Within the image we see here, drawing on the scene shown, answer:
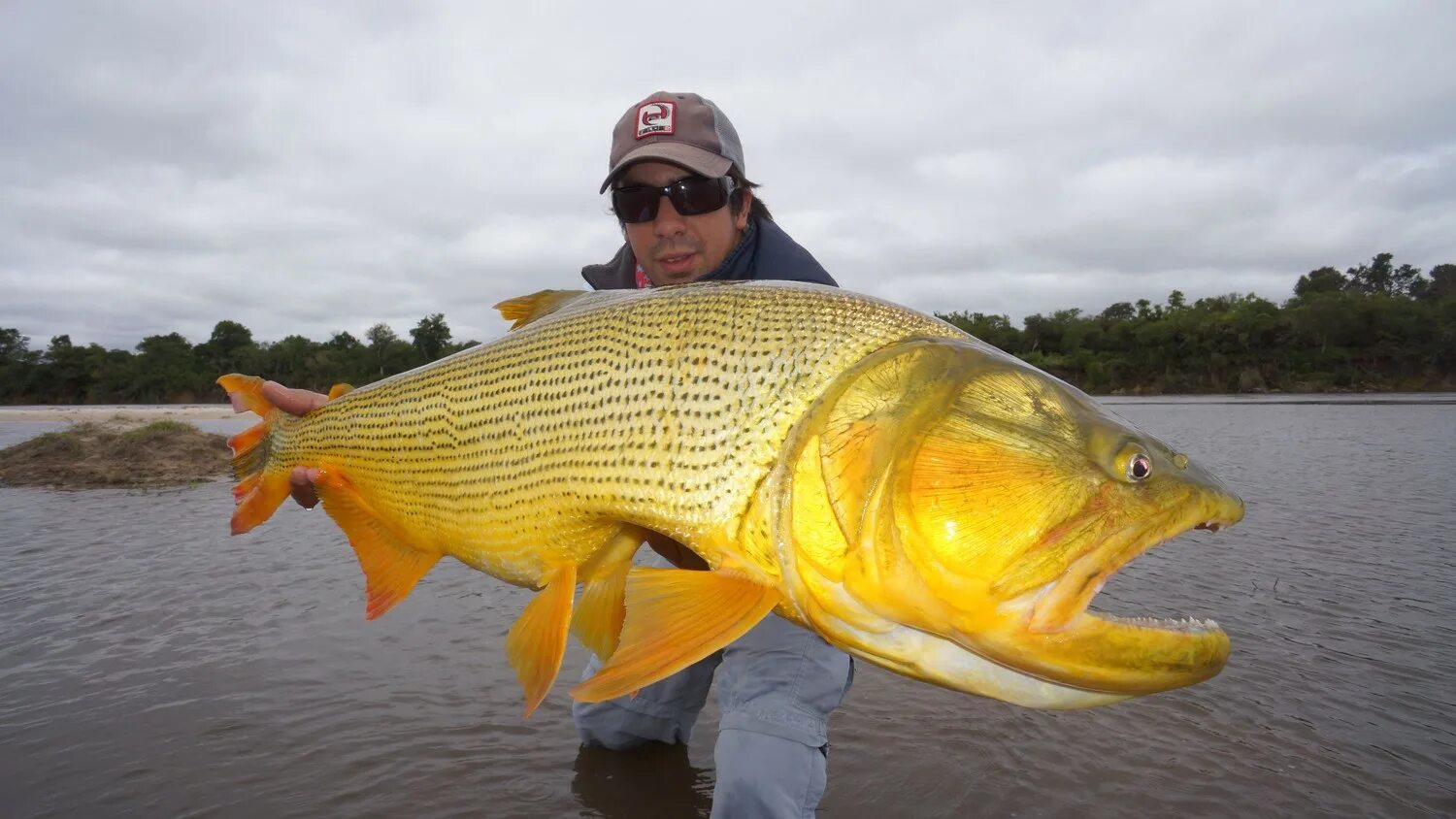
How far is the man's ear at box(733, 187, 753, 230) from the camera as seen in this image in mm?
3898

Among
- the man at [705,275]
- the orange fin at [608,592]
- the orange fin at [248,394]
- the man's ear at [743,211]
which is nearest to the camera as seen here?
the orange fin at [608,592]

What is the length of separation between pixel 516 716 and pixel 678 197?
312cm

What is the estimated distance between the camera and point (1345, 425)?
27078 mm

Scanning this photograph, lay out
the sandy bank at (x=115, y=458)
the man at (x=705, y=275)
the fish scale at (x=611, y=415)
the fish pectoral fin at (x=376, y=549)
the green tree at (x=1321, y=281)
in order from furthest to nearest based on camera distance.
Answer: the green tree at (x=1321, y=281)
the sandy bank at (x=115, y=458)
the fish pectoral fin at (x=376, y=549)
the man at (x=705, y=275)
the fish scale at (x=611, y=415)

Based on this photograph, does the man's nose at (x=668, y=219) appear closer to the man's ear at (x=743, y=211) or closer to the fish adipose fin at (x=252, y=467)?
the man's ear at (x=743, y=211)

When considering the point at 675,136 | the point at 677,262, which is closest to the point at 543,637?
the point at 677,262

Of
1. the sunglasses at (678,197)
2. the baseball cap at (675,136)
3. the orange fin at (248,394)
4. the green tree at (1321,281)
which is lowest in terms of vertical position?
the orange fin at (248,394)

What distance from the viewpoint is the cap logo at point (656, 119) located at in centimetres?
359

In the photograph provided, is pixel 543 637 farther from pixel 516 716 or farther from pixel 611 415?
pixel 516 716

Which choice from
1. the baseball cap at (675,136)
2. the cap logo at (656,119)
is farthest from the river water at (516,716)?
the cap logo at (656,119)

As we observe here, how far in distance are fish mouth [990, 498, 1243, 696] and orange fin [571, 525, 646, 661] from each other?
116cm

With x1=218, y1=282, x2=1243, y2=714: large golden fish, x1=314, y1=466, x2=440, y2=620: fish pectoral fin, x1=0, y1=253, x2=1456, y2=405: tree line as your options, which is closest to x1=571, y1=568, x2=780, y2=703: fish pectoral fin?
x1=218, y1=282, x2=1243, y2=714: large golden fish

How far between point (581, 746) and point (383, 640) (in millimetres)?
2322

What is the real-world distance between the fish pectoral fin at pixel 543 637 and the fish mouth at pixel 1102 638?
4.08 feet
